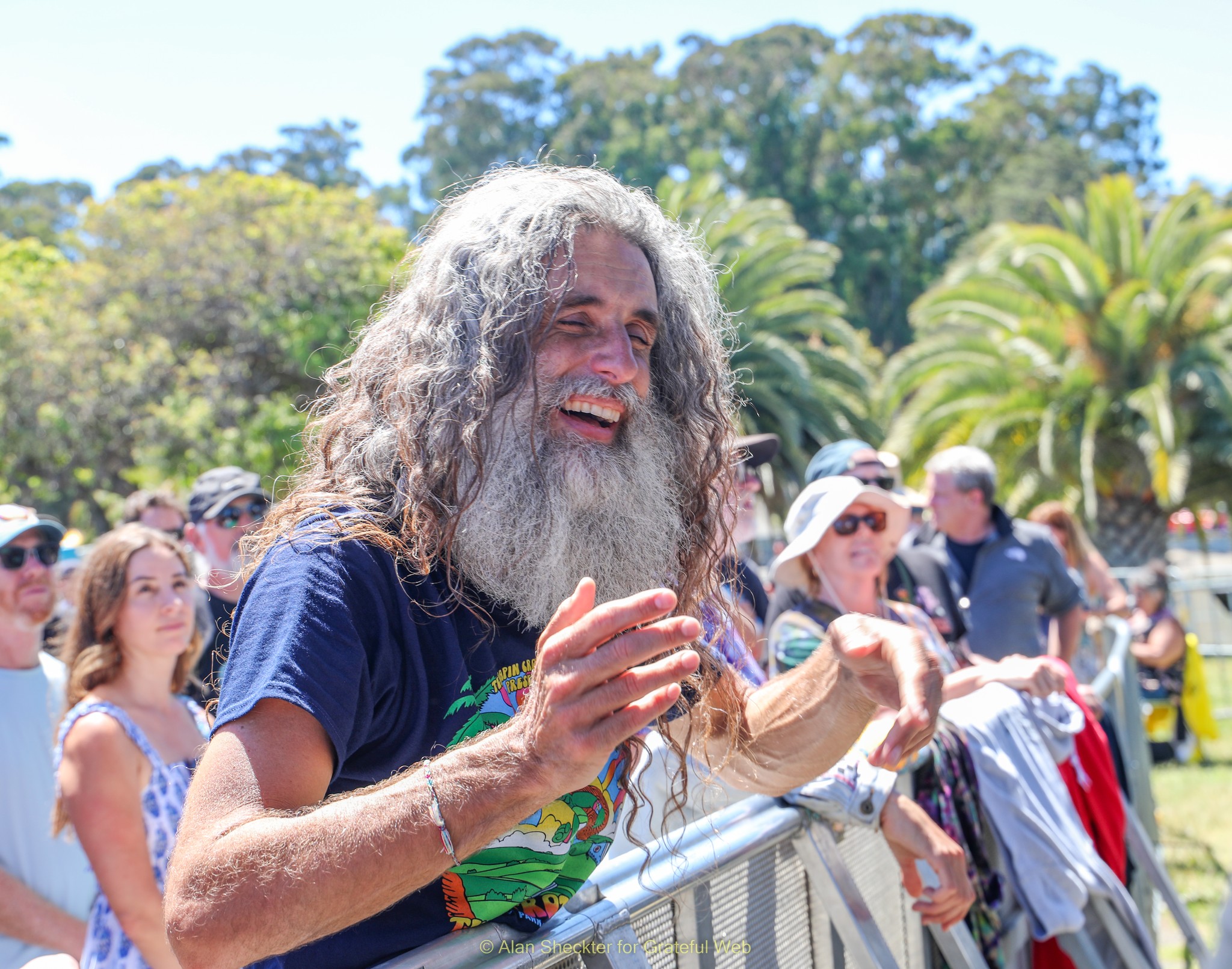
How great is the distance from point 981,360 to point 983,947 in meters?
13.9

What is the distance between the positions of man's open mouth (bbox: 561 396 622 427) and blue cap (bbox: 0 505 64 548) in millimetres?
2309

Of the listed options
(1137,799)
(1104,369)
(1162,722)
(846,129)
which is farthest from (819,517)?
(846,129)

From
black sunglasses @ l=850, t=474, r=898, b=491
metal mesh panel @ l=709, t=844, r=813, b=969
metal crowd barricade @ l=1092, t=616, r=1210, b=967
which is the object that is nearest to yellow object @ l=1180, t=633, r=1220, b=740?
metal crowd barricade @ l=1092, t=616, r=1210, b=967

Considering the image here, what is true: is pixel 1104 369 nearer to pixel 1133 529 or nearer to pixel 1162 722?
pixel 1133 529

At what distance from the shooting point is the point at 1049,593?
5.35m

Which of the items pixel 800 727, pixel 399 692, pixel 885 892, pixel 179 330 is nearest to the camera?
pixel 399 692

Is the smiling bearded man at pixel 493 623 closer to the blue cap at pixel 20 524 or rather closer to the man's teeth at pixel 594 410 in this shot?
the man's teeth at pixel 594 410

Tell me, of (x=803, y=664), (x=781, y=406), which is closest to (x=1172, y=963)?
(x=803, y=664)

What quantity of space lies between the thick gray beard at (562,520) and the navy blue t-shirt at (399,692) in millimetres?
72

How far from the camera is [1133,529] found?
15562 mm

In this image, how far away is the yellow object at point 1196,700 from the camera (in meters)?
8.20

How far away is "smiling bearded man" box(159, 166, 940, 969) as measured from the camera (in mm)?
1157

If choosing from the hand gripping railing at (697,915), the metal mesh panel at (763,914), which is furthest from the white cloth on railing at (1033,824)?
the metal mesh panel at (763,914)

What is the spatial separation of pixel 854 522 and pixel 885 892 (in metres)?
1.20
